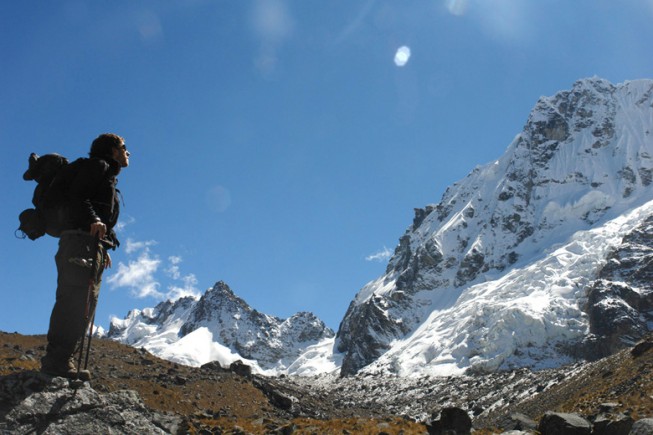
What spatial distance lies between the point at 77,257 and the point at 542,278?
14686cm

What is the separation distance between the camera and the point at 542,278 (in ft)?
462

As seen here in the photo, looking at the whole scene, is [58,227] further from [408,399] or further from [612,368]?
[408,399]

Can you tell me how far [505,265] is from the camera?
171 metres

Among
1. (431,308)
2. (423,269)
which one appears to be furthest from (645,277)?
(423,269)

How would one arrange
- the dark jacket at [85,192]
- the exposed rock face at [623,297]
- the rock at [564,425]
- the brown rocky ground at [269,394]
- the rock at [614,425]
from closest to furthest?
the dark jacket at [85,192], the rock at [614,425], the rock at [564,425], the brown rocky ground at [269,394], the exposed rock face at [623,297]

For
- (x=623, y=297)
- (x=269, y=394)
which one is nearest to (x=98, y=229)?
(x=269, y=394)

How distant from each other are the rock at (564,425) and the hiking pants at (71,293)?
15.0 meters

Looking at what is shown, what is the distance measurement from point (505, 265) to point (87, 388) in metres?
175

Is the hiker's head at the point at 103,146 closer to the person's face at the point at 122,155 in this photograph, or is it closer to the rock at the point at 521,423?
the person's face at the point at 122,155

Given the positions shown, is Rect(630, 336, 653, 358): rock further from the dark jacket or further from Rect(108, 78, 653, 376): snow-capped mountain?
Rect(108, 78, 653, 376): snow-capped mountain

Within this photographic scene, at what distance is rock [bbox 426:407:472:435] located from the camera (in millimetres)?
19125

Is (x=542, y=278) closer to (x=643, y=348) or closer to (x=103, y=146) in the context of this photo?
(x=643, y=348)

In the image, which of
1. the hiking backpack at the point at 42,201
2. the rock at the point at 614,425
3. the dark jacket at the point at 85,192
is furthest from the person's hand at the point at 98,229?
the rock at the point at 614,425

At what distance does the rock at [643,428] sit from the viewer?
1448 cm
